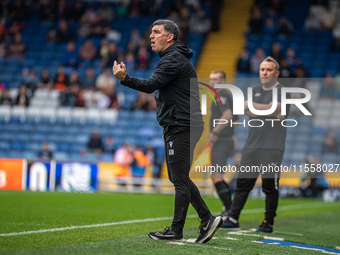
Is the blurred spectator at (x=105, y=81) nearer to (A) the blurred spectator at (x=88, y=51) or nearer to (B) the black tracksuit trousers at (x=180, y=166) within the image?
(A) the blurred spectator at (x=88, y=51)

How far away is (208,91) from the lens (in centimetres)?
575

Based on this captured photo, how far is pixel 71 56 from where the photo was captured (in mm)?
18766

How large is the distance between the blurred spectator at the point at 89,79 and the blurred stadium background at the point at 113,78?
0.18 feet

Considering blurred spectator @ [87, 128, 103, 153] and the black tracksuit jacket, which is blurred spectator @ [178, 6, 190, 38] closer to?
blurred spectator @ [87, 128, 103, 153]

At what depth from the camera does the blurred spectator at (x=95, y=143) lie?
14.9 metres

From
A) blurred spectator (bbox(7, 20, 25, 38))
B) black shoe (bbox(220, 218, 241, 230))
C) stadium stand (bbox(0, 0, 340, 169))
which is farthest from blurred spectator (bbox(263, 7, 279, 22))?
black shoe (bbox(220, 218, 241, 230))

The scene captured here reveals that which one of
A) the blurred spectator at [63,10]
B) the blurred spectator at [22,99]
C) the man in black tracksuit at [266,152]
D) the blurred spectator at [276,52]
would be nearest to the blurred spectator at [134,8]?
the blurred spectator at [63,10]

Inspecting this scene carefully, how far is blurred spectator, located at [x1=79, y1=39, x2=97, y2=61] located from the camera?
61.2 feet

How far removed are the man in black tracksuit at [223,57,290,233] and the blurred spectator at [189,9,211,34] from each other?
14276 mm

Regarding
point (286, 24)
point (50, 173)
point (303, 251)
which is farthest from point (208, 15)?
point (303, 251)

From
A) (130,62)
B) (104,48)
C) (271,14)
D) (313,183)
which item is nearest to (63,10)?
(104,48)

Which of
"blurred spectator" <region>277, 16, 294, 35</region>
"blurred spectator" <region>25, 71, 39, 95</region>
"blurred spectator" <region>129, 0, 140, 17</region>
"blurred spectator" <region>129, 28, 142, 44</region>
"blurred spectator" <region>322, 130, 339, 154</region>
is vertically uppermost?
"blurred spectator" <region>129, 0, 140, 17</region>

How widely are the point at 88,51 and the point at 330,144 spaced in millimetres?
10414

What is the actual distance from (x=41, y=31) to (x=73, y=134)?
22.2 feet
